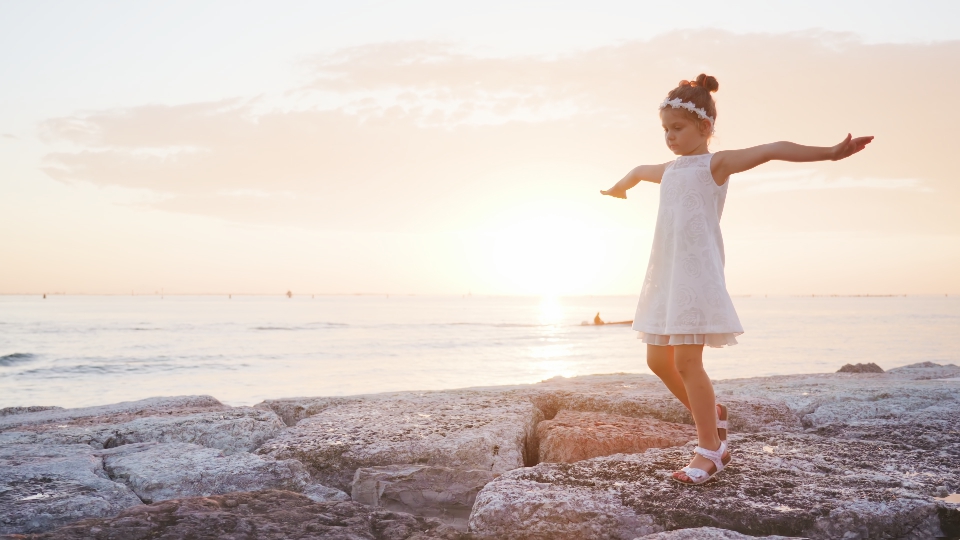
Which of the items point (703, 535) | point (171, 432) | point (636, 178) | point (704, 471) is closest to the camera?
point (703, 535)

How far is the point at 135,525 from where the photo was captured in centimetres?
194

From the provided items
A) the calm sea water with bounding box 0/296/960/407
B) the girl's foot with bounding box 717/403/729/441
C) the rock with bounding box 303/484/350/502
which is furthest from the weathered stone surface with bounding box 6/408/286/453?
the calm sea water with bounding box 0/296/960/407

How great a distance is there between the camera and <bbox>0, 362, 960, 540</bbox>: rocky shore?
203cm

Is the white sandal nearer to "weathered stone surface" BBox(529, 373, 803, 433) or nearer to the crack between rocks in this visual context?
"weathered stone surface" BBox(529, 373, 803, 433)

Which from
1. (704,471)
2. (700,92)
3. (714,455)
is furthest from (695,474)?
(700,92)

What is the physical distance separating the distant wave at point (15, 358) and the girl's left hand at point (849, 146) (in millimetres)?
24350

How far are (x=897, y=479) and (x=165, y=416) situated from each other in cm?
368

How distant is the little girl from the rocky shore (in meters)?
0.31

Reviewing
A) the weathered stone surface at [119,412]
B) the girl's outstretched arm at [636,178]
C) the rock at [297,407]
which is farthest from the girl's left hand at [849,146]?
the weathered stone surface at [119,412]

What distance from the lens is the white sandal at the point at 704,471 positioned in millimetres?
2350

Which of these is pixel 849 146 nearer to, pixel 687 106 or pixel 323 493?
pixel 687 106

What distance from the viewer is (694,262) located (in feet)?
8.95

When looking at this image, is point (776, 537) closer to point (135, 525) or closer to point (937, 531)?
point (937, 531)

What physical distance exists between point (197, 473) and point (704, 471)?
79.7 inches
